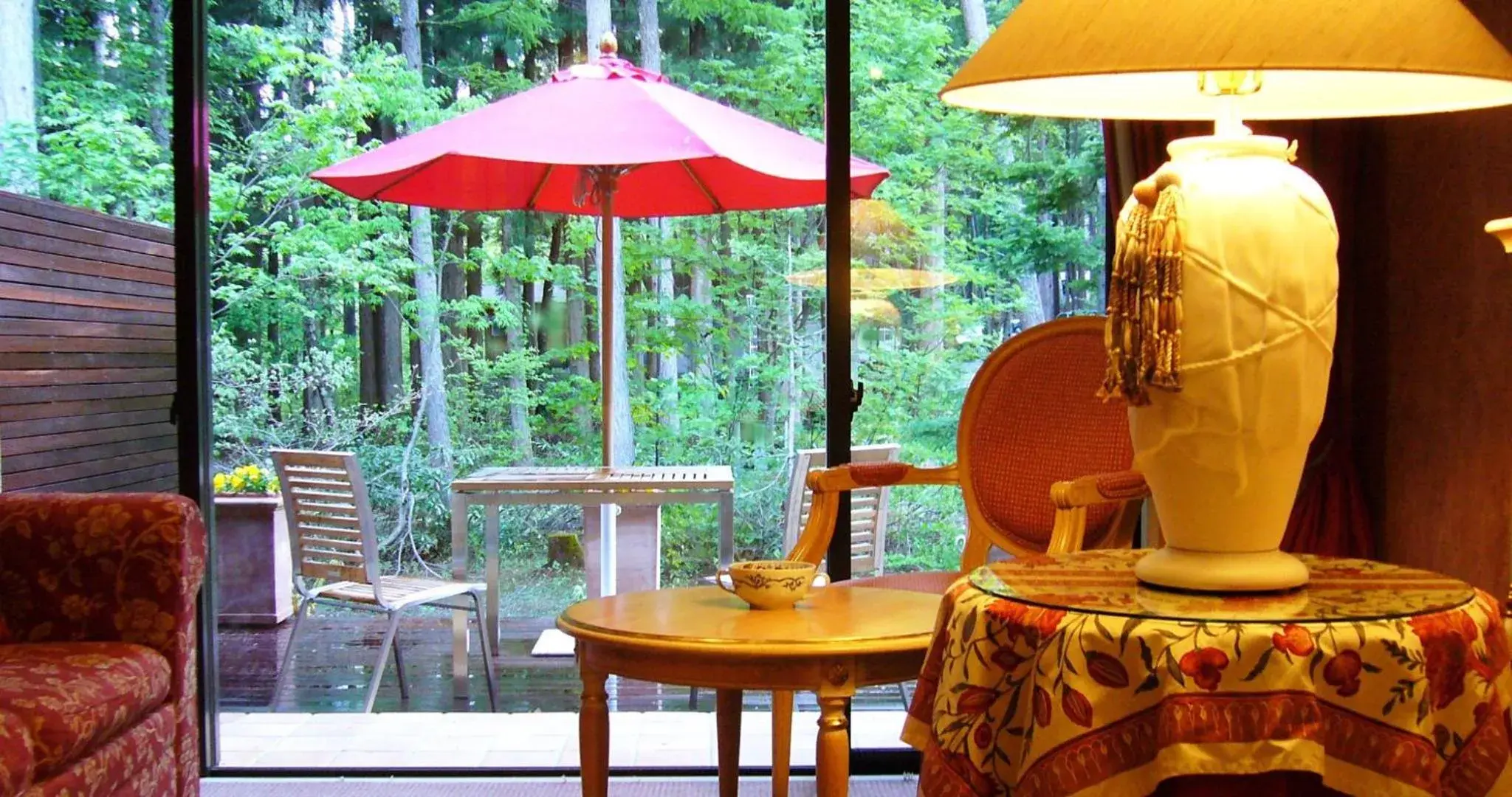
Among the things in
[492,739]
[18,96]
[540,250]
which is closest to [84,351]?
[18,96]

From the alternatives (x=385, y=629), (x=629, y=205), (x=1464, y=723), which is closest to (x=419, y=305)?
(x=629, y=205)

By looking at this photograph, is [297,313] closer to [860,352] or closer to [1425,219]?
[860,352]

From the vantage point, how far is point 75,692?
2.22 metres

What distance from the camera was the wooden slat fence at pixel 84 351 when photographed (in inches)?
122

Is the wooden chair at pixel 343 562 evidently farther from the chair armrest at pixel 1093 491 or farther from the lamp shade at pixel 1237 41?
the lamp shade at pixel 1237 41

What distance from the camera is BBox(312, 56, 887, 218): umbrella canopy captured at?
342 centimetres

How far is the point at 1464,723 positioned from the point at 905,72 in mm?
2075

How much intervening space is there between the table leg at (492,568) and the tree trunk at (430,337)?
143 mm

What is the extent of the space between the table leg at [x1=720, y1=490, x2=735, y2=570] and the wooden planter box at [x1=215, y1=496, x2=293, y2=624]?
45.2 inches

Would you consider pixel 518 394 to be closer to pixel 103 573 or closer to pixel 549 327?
pixel 549 327

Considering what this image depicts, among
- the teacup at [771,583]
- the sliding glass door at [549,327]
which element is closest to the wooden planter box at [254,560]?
the sliding glass door at [549,327]

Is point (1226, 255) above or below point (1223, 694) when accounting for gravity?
above

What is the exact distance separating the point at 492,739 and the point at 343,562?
62 centimetres

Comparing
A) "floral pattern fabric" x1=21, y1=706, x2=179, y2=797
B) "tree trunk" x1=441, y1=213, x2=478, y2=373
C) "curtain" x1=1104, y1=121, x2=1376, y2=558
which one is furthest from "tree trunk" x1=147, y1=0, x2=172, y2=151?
"curtain" x1=1104, y1=121, x2=1376, y2=558
